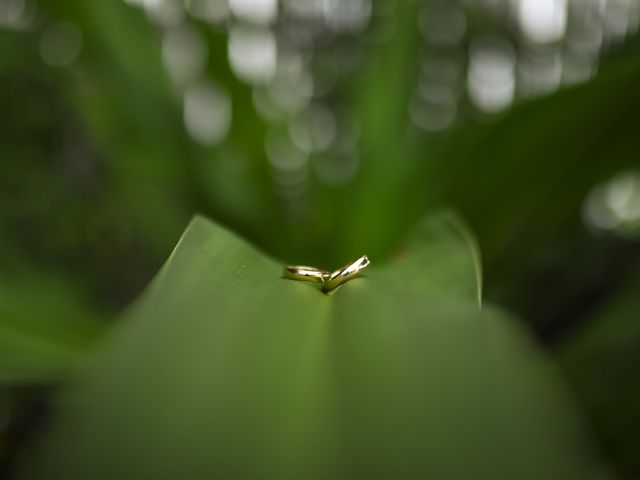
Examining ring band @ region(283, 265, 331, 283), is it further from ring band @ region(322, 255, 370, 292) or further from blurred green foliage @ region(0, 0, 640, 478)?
blurred green foliage @ region(0, 0, 640, 478)

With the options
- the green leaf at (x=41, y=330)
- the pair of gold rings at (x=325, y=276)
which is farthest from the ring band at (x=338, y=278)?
the green leaf at (x=41, y=330)

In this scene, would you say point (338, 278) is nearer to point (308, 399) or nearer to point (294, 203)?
point (308, 399)

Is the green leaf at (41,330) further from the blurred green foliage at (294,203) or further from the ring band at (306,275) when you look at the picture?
the ring band at (306,275)

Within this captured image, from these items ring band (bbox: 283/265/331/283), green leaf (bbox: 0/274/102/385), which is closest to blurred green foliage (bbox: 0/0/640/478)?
green leaf (bbox: 0/274/102/385)

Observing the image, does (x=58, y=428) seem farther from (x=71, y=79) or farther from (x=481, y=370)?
(x=71, y=79)

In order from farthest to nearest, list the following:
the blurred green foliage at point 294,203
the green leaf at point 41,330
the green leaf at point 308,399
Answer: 1. the blurred green foliage at point 294,203
2. the green leaf at point 41,330
3. the green leaf at point 308,399

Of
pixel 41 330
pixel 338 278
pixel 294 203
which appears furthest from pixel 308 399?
pixel 294 203
